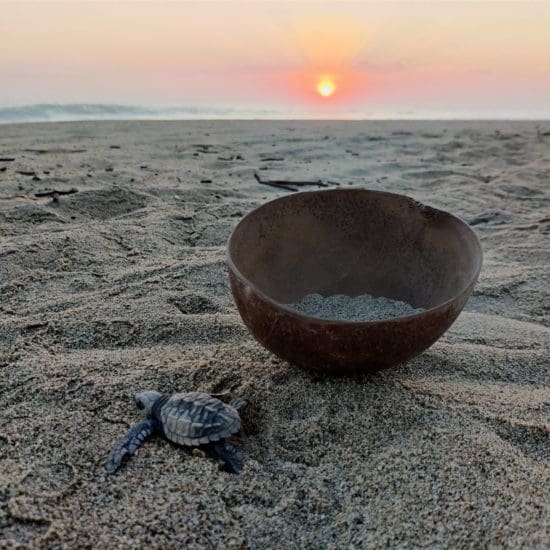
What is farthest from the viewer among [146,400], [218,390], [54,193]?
[54,193]

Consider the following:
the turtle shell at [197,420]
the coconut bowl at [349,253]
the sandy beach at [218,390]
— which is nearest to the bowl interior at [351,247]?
the coconut bowl at [349,253]

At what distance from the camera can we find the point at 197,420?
1.65m

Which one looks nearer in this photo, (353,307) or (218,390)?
(218,390)

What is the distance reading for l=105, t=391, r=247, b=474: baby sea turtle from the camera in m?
1.61

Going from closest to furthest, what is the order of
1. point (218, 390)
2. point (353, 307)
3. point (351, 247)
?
point (218, 390) < point (353, 307) < point (351, 247)

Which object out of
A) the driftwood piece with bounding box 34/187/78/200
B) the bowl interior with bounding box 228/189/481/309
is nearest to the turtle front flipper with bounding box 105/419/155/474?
the bowl interior with bounding box 228/189/481/309

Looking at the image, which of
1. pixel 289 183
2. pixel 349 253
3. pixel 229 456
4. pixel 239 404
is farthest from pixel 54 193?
pixel 229 456

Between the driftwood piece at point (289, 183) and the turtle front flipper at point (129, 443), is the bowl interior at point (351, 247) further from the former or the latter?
the driftwood piece at point (289, 183)

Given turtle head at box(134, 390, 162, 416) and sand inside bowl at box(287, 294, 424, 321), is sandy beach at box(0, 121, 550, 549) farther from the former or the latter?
sand inside bowl at box(287, 294, 424, 321)

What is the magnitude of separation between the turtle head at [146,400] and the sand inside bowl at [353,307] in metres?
0.74

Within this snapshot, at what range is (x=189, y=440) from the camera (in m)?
1.65

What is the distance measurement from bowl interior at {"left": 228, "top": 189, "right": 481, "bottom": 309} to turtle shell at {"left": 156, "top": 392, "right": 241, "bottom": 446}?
2.12 feet

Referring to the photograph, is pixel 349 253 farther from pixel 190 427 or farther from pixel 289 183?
pixel 289 183

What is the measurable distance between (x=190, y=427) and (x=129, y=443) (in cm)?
19
